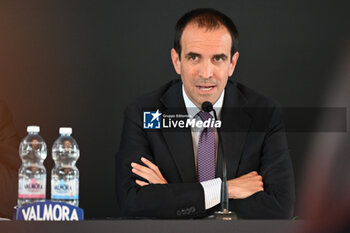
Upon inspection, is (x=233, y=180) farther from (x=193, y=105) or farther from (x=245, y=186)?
(x=193, y=105)

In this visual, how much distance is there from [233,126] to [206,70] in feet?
1.27

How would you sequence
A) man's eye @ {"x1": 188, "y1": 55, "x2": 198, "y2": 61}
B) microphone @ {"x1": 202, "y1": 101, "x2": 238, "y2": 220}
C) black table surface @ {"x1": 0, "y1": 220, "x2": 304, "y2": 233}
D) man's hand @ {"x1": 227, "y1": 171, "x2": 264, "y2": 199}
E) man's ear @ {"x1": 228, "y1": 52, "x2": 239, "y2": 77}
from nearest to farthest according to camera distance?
black table surface @ {"x1": 0, "y1": 220, "x2": 304, "y2": 233} < microphone @ {"x1": 202, "y1": 101, "x2": 238, "y2": 220} < man's hand @ {"x1": 227, "y1": 171, "x2": 264, "y2": 199} < man's eye @ {"x1": 188, "y1": 55, "x2": 198, "y2": 61} < man's ear @ {"x1": 228, "y1": 52, "x2": 239, "y2": 77}

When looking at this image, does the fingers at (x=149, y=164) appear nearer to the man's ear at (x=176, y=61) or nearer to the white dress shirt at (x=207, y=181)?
the white dress shirt at (x=207, y=181)

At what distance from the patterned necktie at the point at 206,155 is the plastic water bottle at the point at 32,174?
2.89 feet

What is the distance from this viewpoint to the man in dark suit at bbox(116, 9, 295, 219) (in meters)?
2.55

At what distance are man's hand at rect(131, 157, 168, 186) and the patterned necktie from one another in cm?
24

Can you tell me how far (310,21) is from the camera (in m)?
3.74

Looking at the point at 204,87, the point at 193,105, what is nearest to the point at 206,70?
the point at 204,87

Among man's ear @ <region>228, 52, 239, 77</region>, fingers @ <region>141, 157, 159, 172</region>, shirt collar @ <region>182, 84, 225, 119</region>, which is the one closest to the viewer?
fingers @ <region>141, 157, 159, 172</region>

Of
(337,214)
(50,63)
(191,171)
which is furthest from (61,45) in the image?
(337,214)

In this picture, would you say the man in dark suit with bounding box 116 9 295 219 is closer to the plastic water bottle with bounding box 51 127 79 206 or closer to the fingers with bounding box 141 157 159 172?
the fingers with bounding box 141 157 159 172

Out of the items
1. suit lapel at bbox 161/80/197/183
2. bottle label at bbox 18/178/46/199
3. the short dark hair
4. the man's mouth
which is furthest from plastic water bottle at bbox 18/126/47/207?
the short dark hair

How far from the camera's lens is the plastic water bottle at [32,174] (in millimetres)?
1689

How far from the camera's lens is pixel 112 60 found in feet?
12.0
